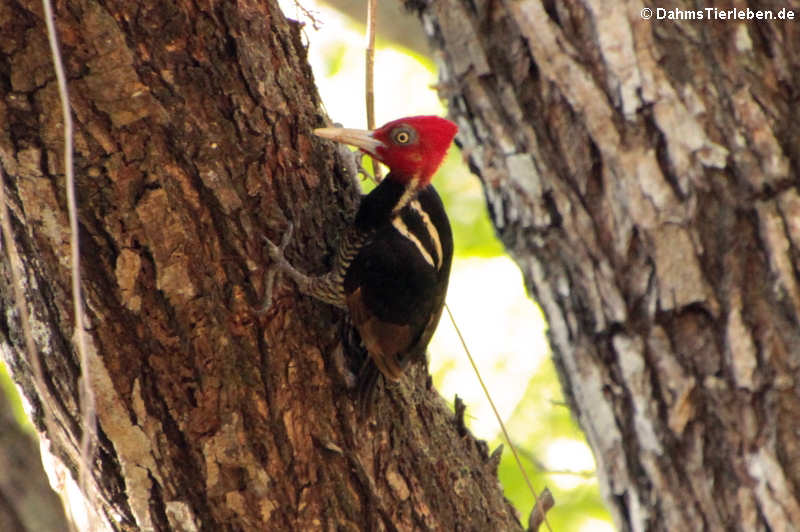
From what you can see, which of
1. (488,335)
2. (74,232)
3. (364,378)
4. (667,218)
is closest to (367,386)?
(364,378)

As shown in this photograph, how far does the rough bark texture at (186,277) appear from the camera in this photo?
2.40 metres

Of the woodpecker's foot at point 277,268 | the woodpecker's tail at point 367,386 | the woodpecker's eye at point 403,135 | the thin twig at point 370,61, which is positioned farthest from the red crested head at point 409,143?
the woodpecker's tail at point 367,386

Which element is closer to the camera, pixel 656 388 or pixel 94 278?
pixel 656 388

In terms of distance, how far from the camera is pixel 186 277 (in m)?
2.52

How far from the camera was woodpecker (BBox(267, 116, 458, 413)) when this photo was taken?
324 centimetres

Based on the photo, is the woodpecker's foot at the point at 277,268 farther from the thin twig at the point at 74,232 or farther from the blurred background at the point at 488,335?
the blurred background at the point at 488,335

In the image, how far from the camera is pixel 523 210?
1735mm

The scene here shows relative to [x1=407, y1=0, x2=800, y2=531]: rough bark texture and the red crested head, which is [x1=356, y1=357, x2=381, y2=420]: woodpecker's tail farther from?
[x1=407, y1=0, x2=800, y2=531]: rough bark texture

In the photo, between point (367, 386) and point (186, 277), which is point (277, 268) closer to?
point (186, 277)

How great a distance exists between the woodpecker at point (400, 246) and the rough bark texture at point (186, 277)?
31 cm

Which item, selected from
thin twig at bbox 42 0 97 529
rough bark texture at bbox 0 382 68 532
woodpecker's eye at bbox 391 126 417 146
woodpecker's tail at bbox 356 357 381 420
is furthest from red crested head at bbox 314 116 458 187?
rough bark texture at bbox 0 382 68 532

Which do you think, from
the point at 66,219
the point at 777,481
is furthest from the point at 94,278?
the point at 777,481

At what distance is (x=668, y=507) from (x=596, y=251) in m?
0.48

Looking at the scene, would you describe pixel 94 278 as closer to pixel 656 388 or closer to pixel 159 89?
pixel 159 89
